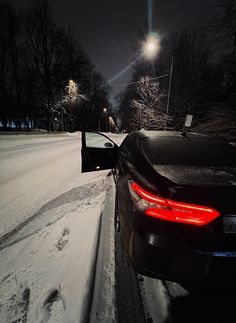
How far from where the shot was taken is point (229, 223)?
1578 millimetres

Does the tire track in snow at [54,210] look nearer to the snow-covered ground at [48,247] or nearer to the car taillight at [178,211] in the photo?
the snow-covered ground at [48,247]

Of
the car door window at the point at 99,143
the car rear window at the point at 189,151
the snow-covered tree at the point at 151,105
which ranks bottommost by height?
the car door window at the point at 99,143

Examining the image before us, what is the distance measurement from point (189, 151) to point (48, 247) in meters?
2.14

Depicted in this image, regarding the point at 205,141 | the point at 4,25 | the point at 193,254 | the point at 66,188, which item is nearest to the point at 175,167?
the point at 193,254

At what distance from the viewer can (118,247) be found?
2846 mm

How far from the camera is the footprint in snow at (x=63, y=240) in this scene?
2.75m

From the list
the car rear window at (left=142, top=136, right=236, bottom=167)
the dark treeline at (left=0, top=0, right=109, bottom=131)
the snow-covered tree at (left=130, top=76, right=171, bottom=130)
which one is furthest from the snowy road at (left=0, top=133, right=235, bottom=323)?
the dark treeline at (left=0, top=0, right=109, bottom=131)

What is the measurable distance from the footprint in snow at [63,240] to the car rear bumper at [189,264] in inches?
57.1

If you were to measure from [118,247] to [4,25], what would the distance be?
31.3 meters

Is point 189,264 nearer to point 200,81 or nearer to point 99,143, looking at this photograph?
point 99,143

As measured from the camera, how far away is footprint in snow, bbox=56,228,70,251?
2746 mm

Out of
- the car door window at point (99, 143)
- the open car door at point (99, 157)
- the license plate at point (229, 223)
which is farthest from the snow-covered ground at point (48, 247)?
the license plate at point (229, 223)

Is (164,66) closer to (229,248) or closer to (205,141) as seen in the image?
(205,141)

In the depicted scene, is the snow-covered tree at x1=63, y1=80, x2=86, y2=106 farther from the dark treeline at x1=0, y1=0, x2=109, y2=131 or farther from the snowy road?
the snowy road
